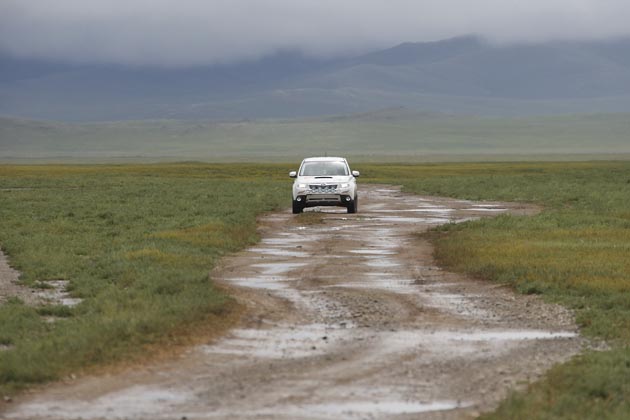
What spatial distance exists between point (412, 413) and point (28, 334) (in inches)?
259

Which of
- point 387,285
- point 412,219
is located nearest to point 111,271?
point 387,285

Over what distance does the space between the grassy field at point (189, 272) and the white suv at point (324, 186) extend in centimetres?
197

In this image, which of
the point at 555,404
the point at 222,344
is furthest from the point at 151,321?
the point at 555,404

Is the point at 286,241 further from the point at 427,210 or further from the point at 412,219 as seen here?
the point at 427,210

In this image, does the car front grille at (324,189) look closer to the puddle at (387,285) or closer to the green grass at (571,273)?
the green grass at (571,273)

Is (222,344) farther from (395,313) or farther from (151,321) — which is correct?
(395,313)

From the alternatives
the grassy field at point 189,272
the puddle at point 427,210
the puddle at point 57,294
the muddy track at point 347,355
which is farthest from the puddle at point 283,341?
the puddle at point 427,210

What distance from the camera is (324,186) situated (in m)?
44.3

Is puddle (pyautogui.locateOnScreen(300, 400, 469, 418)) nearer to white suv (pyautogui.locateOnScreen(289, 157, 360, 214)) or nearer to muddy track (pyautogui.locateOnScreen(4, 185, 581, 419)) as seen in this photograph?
muddy track (pyautogui.locateOnScreen(4, 185, 581, 419))

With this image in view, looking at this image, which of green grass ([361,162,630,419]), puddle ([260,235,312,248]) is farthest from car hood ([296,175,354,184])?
puddle ([260,235,312,248])

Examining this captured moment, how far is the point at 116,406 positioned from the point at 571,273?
42.3 ft

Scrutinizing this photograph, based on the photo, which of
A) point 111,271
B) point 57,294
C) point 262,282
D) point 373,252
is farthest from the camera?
point 373,252

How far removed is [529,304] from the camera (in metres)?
19.6

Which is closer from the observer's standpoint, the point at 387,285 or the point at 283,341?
the point at 283,341
